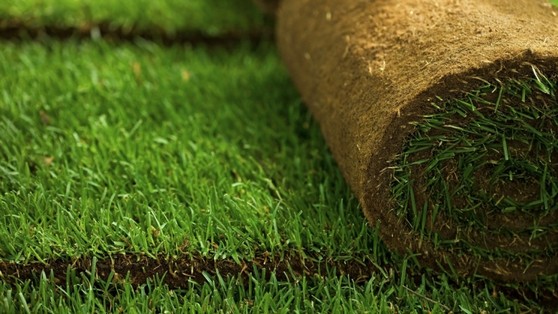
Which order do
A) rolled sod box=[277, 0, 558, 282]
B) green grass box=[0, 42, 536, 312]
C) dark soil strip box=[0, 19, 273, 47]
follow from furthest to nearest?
1. dark soil strip box=[0, 19, 273, 47]
2. green grass box=[0, 42, 536, 312]
3. rolled sod box=[277, 0, 558, 282]

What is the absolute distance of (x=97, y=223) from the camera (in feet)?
6.15

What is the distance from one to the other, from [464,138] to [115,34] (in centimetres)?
201

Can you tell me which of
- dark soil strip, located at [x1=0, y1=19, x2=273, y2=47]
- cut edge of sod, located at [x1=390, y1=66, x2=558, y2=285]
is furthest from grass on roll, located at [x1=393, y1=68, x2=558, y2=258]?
dark soil strip, located at [x1=0, y1=19, x2=273, y2=47]

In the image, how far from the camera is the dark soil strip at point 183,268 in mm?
1811

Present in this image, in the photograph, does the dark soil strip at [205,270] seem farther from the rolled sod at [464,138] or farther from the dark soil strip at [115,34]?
the dark soil strip at [115,34]

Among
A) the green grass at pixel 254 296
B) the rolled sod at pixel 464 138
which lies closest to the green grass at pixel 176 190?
the green grass at pixel 254 296

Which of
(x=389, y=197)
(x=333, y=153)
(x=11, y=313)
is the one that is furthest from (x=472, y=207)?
(x=11, y=313)

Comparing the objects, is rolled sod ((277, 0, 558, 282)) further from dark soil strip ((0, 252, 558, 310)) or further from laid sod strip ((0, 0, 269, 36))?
laid sod strip ((0, 0, 269, 36))

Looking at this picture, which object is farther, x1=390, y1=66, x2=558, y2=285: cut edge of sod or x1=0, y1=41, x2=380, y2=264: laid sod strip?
x1=0, y1=41, x2=380, y2=264: laid sod strip

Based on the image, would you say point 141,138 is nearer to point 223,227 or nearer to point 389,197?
point 223,227

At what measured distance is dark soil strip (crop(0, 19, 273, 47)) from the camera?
3.13 metres

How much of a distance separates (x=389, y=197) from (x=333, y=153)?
40 centimetres

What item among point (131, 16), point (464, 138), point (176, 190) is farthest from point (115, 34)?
point (464, 138)

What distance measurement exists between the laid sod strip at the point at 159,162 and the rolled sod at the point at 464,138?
18 cm
